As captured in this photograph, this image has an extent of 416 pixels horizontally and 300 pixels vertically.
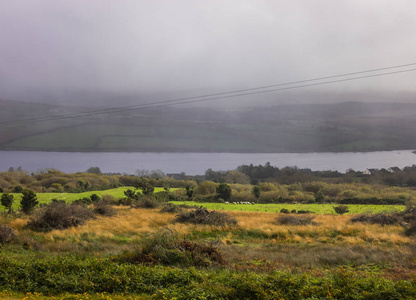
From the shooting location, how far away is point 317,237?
59.4 ft

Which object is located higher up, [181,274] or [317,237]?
[181,274]

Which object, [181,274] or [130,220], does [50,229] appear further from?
[181,274]

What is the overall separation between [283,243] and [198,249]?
255 inches

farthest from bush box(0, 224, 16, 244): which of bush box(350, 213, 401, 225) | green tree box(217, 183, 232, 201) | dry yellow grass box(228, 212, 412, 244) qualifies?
green tree box(217, 183, 232, 201)

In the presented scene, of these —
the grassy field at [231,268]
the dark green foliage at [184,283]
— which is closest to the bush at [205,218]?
the grassy field at [231,268]

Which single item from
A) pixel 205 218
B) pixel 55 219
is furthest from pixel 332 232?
pixel 55 219

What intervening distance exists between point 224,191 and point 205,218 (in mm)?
22359

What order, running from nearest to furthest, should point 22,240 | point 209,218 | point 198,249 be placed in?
point 198,249 < point 22,240 < point 209,218

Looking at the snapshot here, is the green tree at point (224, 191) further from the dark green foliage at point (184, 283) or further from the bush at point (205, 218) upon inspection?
the dark green foliage at point (184, 283)

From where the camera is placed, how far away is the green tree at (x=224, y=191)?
44.1 meters

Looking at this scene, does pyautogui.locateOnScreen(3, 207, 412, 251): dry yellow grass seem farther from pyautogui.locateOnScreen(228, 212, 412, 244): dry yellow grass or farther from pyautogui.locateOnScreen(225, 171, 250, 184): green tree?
pyautogui.locateOnScreen(225, 171, 250, 184): green tree

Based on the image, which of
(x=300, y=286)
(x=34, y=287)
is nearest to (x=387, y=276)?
(x=300, y=286)

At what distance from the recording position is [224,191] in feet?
145

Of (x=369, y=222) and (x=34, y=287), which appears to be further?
(x=369, y=222)
